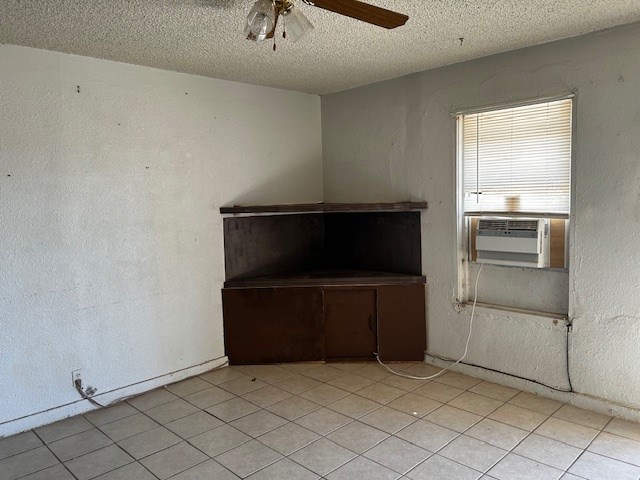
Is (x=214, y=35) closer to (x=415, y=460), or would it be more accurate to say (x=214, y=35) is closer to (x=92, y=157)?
(x=92, y=157)

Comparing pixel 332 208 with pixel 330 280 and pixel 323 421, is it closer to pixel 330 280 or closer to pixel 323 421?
pixel 330 280

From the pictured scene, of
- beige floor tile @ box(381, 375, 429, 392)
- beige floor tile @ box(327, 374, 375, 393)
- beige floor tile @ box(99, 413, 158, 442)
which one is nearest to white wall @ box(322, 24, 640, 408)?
beige floor tile @ box(381, 375, 429, 392)

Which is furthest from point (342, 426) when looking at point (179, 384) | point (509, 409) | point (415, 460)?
point (179, 384)

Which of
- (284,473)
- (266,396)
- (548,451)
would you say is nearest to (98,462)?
(284,473)

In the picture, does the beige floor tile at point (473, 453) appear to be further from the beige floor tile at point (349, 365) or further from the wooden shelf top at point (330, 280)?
the wooden shelf top at point (330, 280)

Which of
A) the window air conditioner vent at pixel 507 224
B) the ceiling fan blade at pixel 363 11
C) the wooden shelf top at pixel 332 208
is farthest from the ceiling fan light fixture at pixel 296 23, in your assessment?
the window air conditioner vent at pixel 507 224

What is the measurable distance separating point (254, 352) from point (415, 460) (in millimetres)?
1831

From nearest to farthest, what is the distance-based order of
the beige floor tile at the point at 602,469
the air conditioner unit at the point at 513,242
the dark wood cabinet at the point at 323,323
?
the beige floor tile at the point at 602,469, the air conditioner unit at the point at 513,242, the dark wood cabinet at the point at 323,323

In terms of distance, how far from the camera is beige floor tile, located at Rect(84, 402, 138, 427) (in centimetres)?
321

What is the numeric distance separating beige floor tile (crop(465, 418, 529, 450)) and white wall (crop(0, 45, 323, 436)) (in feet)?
6.89

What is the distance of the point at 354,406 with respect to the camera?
3297mm

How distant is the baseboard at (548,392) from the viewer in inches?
119

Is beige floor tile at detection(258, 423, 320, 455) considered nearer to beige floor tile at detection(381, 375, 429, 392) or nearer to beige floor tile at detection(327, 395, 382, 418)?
beige floor tile at detection(327, 395, 382, 418)

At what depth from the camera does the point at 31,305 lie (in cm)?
310
